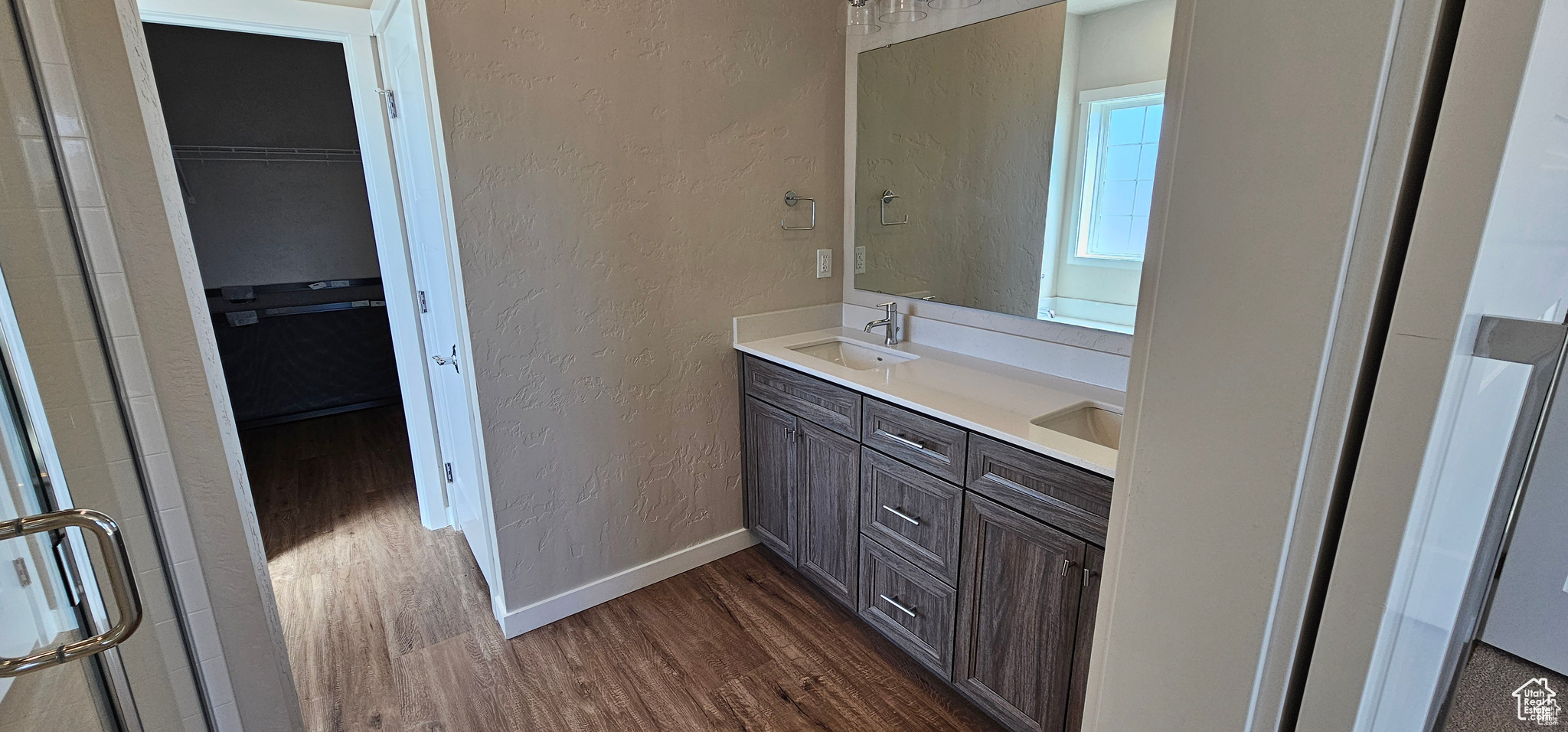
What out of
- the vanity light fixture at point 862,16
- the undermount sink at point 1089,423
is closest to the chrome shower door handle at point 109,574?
the undermount sink at point 1089,423

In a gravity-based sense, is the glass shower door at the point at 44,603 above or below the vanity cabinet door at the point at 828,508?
above

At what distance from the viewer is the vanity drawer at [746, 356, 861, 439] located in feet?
6.70

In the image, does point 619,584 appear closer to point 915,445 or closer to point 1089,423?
point 915,445

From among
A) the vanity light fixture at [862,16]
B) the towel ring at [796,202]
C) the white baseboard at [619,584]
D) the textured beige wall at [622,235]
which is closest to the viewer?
the textured beige wall at [622,235]

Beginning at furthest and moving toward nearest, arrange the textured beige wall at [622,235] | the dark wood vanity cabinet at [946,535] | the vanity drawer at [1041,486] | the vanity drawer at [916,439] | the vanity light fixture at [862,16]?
1. the vanity light fixture at [862,16]
2. the textured beige wall at [622,235]
3. the vanity drawer at [916,439]
4. the dark wood vanity cabinet at [946,535]
5. the vanity drawer at [1041,486]

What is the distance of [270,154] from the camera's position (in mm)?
4035

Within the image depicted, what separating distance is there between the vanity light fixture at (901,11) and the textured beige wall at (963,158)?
0.33 ft

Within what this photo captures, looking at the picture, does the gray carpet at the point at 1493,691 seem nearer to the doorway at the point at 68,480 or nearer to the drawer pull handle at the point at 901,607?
the drawer pull handle at the point at 901,607

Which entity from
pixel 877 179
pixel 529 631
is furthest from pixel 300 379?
pixel 877 179

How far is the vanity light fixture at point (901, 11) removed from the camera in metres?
1.98

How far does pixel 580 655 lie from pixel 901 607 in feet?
3.35

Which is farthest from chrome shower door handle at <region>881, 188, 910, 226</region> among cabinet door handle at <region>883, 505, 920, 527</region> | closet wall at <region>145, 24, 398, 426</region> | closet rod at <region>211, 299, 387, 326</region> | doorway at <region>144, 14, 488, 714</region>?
closet wall at <region>145, 24, 398, 426</region>

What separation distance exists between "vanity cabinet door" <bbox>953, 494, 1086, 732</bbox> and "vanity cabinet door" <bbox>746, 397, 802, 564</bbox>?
2.52 feet

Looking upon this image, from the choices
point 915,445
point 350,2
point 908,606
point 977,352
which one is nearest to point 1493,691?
point 915,445
